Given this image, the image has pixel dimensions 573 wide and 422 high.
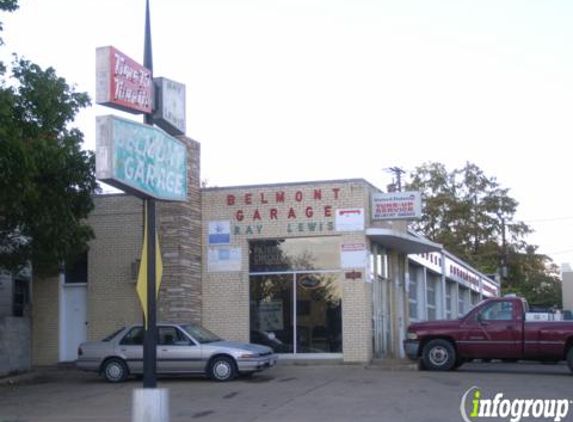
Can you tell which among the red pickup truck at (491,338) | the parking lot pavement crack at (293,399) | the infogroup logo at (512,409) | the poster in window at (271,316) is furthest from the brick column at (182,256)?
the infogroup logo at (512,409)

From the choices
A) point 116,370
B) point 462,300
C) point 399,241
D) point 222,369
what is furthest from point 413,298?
point 116,370

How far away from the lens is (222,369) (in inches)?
816

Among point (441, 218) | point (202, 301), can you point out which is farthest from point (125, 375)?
point (441, 218)

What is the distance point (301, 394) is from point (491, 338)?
5839 millimetres

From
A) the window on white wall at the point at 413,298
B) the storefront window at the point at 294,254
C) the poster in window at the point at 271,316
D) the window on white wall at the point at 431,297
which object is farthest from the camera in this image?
the window on white wall at the point at 431,297

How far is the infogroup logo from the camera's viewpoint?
1479 centimetres

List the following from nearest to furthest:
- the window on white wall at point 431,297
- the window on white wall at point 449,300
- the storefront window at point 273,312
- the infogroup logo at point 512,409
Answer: the infogroup logo at point 512,409 → the storefront window at point 273,312 → the window on white wall at point 431,297 → the window on white wall at point 449,300

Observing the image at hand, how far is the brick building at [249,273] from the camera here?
971 inches

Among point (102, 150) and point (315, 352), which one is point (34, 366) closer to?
point (315, 352)

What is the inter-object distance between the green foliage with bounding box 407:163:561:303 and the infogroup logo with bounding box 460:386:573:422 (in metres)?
49.6

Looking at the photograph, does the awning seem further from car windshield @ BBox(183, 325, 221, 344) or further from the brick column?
car windshield @ BBox(183, 325, 221, 344)

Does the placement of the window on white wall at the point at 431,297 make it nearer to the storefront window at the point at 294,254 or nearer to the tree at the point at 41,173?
the storefront window at the point at 294,254

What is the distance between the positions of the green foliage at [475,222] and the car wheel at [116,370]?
46.5 metres

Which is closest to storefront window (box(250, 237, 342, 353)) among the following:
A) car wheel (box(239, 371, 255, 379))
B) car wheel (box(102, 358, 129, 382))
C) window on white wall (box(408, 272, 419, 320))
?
car wheel (box(239, 371, 255, 379))
